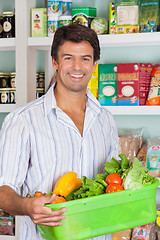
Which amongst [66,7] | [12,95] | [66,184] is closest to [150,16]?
[66,7]

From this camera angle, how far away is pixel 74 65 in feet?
4.55

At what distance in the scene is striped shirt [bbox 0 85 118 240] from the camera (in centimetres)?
131

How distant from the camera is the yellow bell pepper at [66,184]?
124 cm

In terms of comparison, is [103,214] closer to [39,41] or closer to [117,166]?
[117,166]

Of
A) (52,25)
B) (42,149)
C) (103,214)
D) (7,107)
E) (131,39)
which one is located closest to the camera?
(103,214)

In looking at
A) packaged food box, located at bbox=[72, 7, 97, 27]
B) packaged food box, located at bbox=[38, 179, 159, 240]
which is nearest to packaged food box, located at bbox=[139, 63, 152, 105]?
packaged food box, located at bbox=[72, 7, 97, 27]

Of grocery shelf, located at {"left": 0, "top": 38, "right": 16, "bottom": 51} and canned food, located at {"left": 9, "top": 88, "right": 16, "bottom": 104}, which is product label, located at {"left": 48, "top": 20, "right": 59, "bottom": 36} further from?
canned food, located at {"left": 9, "top": 88, "right": 16, "bottom": 104}

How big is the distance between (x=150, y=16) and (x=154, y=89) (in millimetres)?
376

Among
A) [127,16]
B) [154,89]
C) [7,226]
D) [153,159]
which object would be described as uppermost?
[127,16]

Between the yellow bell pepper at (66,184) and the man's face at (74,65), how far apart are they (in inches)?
12.9

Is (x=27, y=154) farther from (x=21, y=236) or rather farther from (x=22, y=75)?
(x=22, y=75)

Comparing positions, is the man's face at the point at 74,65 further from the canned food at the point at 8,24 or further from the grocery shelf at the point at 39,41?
the canned food at the point at 8,24

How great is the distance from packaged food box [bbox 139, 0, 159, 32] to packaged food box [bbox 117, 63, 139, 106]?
210 mm

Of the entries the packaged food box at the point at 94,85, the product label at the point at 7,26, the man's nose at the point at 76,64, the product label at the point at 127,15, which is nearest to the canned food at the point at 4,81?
the product label at the point at 7,26
